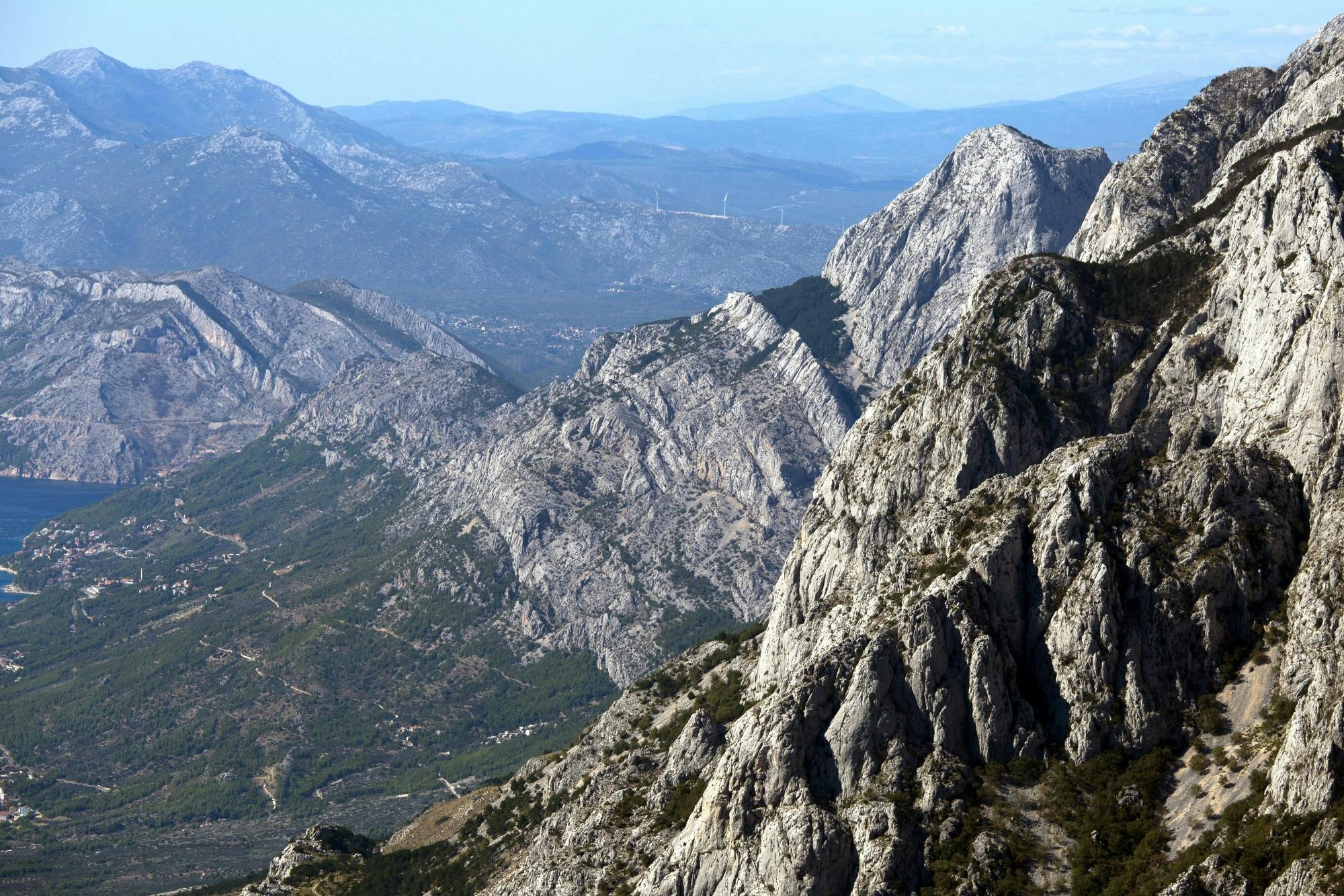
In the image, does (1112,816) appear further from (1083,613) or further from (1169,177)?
(1169,177)

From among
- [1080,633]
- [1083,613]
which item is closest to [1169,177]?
[1083,613]

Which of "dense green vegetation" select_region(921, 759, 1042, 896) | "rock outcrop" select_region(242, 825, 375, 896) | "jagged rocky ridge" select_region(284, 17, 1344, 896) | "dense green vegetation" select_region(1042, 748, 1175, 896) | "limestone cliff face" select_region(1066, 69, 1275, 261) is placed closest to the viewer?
"dense green vegetation" select_region(1042, 748, 1175, 896)

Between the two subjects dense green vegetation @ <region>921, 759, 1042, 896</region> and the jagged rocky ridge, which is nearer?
the jagged rocky ridge

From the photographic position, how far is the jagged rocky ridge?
101875mm

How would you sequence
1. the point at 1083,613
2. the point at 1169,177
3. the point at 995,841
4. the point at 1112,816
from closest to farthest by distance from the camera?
the point at 1112,816, the point at 995,841, the point at 1083,613, the point at 1169,177

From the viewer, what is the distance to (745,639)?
186875 millimetres

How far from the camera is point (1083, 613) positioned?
10925 centimetres

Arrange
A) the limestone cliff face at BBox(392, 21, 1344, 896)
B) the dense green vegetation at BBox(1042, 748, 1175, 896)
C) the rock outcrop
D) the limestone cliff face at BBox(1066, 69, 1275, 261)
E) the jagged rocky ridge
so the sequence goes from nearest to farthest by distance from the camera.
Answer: the dense green vegetation at BBox(1042, 748, 1175, 896), the jagged rocky ridge, the limestone cliff face at BBox(392, 21, 1344, 896), the rock outcrop, the limestone cliff face at BBox(1066, 69, 1275, 261)

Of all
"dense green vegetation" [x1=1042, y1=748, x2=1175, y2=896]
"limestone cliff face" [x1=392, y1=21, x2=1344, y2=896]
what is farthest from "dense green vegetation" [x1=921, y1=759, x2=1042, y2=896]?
"dense green vegetation" [x1=1042, y1=748, x2=1175, y2=896]

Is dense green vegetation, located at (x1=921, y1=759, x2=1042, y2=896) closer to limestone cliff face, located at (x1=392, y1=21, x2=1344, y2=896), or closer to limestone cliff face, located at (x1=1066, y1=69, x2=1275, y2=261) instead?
limestone cliff face, located at (x1=392, y1=21, x2=1344, y2=896)

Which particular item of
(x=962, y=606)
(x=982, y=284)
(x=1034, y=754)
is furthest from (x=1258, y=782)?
(x=982, y=284)

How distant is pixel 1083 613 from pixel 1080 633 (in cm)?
153

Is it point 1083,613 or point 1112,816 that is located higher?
point 1083,613

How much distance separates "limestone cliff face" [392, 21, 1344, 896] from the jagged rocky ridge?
0.21m
